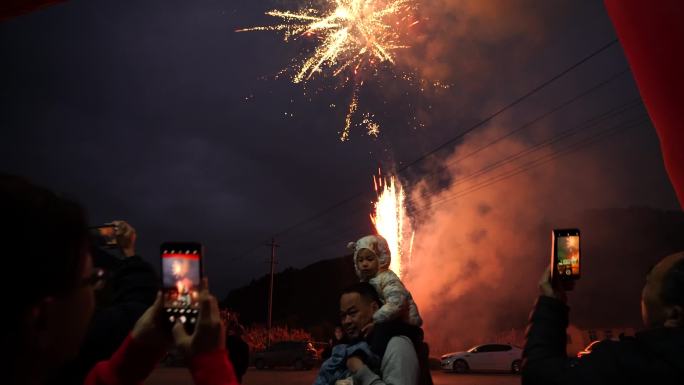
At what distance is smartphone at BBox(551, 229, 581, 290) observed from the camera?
2215mm

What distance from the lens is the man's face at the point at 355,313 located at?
10.7 feet

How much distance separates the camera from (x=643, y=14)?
11.8 ft

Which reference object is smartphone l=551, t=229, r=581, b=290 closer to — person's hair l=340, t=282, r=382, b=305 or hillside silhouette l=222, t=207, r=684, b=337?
person's hair l=340, t=282, r=382, b=305

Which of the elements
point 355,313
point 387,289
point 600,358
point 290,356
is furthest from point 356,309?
point 290,356

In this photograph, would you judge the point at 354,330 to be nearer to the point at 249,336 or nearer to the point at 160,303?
the point at 160,303

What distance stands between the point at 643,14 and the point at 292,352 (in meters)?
23.8

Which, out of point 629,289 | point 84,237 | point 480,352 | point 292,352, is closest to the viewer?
point 84,237

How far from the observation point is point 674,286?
6.39ft

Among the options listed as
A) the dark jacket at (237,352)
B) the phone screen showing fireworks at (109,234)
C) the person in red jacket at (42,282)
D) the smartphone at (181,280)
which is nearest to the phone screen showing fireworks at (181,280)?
the smartphone at (181,280)

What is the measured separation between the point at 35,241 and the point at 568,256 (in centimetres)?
203

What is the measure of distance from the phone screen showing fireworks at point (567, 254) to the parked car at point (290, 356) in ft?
78.0

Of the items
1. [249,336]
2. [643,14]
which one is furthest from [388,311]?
[249,336]

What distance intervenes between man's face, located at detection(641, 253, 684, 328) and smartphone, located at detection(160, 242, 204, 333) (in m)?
1.66

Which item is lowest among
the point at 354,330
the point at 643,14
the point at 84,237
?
the point at 354,330
